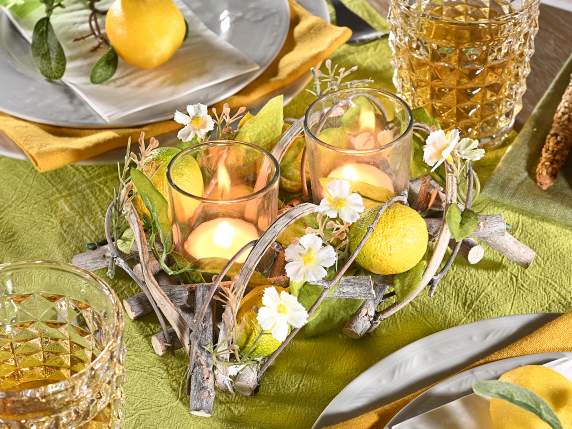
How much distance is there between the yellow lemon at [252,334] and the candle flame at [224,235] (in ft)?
0.17

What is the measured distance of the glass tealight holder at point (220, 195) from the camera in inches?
Result: 29.1

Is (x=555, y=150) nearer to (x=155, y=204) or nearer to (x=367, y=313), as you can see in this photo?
(x=367, y=313)

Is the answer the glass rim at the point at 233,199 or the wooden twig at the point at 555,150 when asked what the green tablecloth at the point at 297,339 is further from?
the glass rim at the point at 233,199

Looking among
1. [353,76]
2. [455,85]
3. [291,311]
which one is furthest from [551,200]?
[291,311]

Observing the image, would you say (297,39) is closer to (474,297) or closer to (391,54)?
(391,54)

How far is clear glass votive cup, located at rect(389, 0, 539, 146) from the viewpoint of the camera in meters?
1.01

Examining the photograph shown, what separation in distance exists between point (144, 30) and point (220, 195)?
343mm

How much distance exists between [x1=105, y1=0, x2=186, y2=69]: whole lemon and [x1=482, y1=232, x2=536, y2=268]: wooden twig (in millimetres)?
453

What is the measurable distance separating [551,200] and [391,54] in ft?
1.07

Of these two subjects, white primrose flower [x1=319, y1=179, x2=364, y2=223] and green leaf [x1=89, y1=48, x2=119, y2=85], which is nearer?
white primrose flower [x1=319, y1=179, x2=364, y2=223]

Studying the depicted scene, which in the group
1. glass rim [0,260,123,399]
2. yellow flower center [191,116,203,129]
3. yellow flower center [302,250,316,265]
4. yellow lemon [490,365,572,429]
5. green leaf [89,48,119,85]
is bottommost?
green leaf [89,48,119,85]

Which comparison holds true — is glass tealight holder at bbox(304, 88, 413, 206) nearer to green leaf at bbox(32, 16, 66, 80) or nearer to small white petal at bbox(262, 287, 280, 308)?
small white petal at bbox(262, 287, 280, 308)

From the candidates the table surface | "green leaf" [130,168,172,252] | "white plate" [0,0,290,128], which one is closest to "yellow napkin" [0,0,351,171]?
"white plate" [0,0,290,128]

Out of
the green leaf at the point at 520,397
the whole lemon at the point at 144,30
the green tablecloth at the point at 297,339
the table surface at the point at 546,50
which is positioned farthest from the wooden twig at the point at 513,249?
the whole lemon at the point at 144,30
